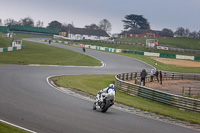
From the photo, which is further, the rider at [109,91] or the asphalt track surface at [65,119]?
the rider at [109,91]

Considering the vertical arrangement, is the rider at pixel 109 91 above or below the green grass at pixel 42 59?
above

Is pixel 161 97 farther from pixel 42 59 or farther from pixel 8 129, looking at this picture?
pixel 42 59

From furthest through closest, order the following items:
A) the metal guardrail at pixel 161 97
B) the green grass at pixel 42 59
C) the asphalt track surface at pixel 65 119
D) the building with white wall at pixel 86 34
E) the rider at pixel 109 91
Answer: the building with white wall at pixel 86 34
the green grass at pixel 42 59
the metal guardrail at pixel 161 97
the rider at pixel 109 91
the asphalt track surface at pixel 65 119

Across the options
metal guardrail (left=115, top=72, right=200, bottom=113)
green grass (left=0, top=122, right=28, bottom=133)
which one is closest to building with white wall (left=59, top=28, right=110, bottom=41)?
metal guardrail (left=115, top=72, right=200, bottom=113)

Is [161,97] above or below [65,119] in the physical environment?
below

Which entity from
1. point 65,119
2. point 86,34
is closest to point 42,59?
point 65,119

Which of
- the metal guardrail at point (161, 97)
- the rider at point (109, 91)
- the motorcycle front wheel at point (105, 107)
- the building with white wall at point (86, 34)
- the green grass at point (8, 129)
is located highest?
the building with white wall at point (86, 34)

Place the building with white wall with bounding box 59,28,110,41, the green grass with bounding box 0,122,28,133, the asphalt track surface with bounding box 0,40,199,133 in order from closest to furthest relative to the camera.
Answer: the green grass with bounding box 0,122,28,133, the asphalt track surface with bounding box 0,40,199,133, the building with white wall with bounding box 59,28,110,41

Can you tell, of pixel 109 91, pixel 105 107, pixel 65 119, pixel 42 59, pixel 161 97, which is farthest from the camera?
pixel 42 59

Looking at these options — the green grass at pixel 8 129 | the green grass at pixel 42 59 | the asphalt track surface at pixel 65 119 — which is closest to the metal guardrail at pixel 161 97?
the asphalt track surface at pixel 65 119

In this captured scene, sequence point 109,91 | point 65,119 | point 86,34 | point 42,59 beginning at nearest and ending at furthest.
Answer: point 65,119 < point 109,91 < point 42,59 < point 86,34

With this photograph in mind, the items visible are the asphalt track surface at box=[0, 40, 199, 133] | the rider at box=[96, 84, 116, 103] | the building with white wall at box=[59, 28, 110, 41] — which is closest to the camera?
the asphalt track surface at box=[0, 40, 199, 133]

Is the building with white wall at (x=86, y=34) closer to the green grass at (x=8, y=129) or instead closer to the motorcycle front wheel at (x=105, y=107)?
the motorcycle front wheel at (x=105, y=107)

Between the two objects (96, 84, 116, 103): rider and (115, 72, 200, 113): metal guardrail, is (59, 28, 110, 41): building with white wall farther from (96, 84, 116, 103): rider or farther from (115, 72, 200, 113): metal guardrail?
(96, 84, 116, 103): rider
